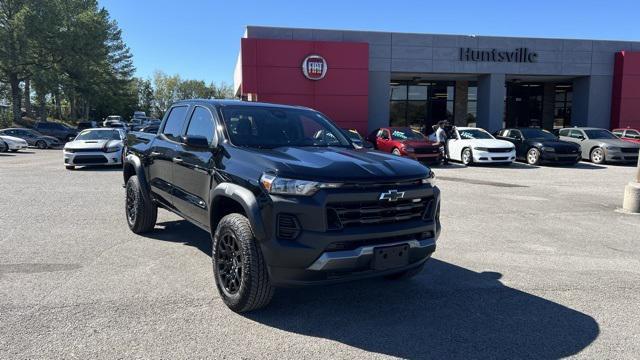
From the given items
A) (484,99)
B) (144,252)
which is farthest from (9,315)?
(484,99)

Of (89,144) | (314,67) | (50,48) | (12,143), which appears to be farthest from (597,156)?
(50,48)

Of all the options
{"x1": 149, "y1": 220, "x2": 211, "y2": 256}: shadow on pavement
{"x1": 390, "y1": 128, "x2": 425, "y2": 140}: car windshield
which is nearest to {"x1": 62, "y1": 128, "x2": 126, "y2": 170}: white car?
{"x1": 149, "y1": 220, "x2": 211, "y2": 256}: shadow on pavement

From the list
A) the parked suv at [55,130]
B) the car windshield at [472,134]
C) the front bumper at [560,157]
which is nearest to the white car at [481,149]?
the car windshield at [472,134]

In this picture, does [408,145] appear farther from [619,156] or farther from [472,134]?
[619,156]

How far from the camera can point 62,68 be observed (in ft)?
146

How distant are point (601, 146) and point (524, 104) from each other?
16.2 metres

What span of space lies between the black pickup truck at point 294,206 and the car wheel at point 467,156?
14.1 m

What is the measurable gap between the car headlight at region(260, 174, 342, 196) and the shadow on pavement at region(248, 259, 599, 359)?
1.09 metres

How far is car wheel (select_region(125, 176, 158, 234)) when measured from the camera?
6461 millimetres

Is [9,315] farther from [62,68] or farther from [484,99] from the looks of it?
[62,68]

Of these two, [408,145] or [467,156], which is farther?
[467,156]

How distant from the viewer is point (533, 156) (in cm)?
1850

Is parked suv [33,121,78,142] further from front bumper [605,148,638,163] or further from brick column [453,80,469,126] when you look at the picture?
front bumper [605,148,638,163]

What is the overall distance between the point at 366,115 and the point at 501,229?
18540 millimetres
